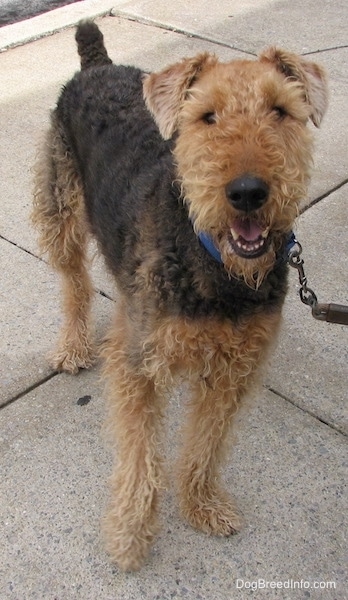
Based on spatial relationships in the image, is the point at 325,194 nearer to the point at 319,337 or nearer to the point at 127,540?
the point at 319,337

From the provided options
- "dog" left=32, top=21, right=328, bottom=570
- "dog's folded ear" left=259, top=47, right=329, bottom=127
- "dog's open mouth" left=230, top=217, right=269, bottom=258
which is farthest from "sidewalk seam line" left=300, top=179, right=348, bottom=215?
"dog's open mouth" left=230, top=217, right=269, bottom=258

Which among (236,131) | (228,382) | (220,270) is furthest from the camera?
(228,382)

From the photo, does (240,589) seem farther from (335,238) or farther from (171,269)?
(335,238)

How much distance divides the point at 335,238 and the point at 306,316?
824mm

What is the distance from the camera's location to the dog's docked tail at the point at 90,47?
140 inches

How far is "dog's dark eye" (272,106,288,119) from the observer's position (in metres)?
2.17

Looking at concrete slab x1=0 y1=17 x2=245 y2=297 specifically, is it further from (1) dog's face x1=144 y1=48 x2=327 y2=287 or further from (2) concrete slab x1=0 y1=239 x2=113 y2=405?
(1) dog's face x1=144 y1=48 x2=327 y2=287

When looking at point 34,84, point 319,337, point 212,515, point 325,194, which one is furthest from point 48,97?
point 212,515

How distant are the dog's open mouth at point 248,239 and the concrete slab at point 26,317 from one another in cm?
182

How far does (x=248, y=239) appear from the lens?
207 centimetres

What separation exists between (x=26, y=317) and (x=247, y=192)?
2320mm

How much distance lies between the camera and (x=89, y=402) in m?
3.43

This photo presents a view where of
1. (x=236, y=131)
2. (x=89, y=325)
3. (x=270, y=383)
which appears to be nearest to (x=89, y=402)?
(x=89, y=325)

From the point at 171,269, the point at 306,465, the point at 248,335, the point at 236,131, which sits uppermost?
the point at 236,131
